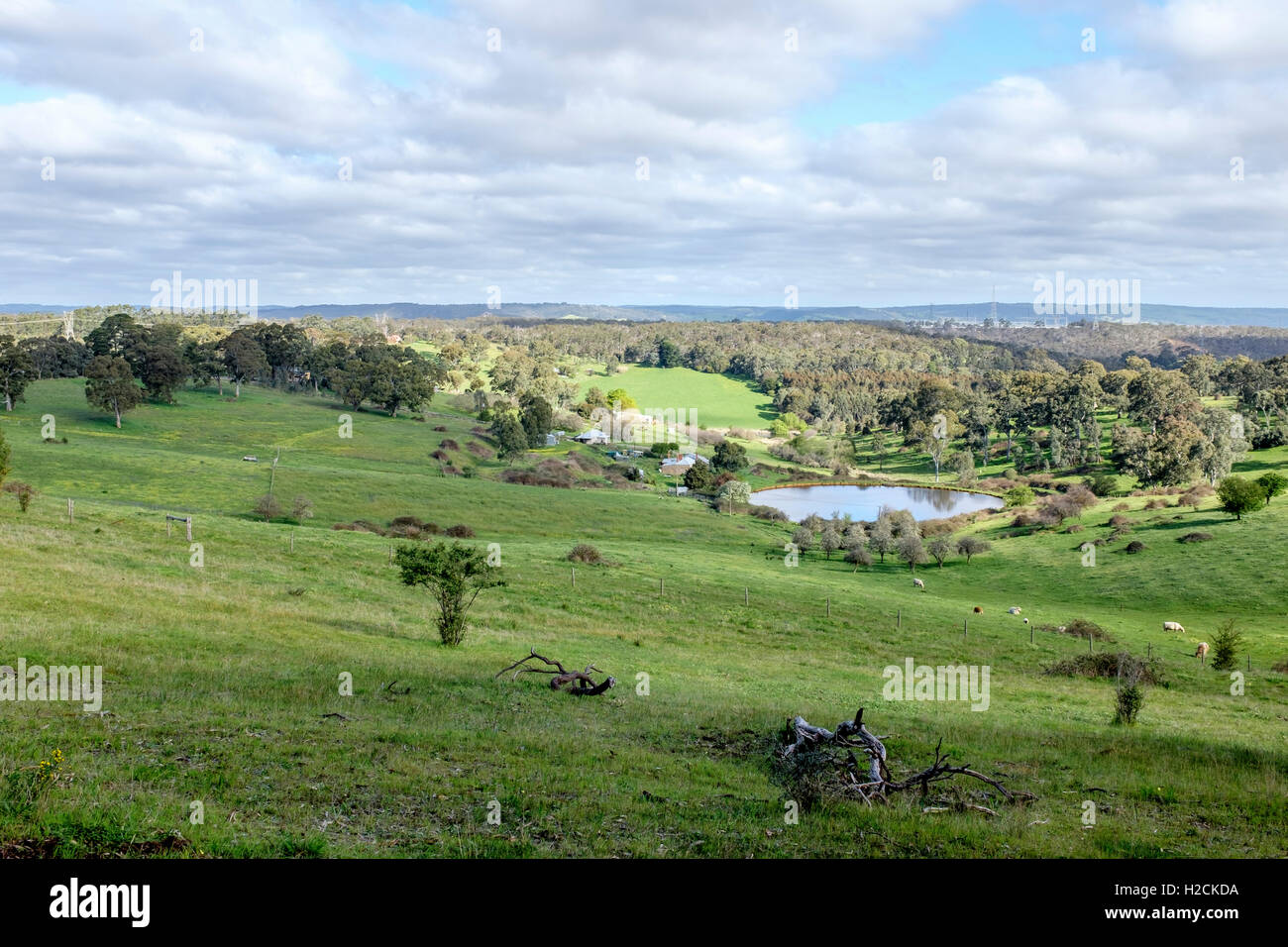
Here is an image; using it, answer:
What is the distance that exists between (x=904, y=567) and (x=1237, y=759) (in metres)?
52.6

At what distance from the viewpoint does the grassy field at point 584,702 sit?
10047 millimetres

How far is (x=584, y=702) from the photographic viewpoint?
1883cm

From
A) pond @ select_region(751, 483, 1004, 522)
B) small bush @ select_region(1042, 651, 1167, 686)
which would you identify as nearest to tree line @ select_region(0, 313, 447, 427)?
pond @ select_region(751, 483, 1004, 522)

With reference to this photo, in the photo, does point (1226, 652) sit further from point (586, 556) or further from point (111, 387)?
point (111, 387)

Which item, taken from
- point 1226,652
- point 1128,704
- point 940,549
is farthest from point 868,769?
point 940,549

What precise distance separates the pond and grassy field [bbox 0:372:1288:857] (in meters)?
47.5

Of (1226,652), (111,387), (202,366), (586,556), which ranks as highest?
(202,366)

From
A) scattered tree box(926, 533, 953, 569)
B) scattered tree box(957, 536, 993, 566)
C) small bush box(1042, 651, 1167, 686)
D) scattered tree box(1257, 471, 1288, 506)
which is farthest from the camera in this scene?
scattered tree box(1257, 471, 1288, 506)

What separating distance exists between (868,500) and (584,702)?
110 metres

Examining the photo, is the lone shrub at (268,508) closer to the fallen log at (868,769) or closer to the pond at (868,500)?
the fallen log at (868,769)

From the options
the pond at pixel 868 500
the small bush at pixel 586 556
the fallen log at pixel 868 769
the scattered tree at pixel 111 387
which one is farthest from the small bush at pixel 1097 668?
the scattered tree at pixel 111 387

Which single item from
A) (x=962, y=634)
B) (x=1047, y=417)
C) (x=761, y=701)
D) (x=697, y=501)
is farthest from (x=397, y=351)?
(x=761, y=701)

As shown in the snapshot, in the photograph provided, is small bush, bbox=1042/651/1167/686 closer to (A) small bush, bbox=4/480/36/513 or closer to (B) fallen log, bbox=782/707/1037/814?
(B) fallen log, bbox=782/707/1037/814

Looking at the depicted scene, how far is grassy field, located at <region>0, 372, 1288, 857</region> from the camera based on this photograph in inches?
396
